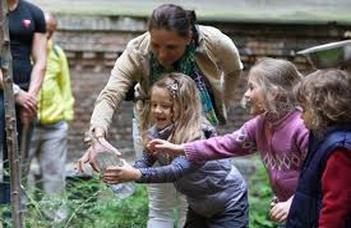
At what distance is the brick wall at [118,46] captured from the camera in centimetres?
1017

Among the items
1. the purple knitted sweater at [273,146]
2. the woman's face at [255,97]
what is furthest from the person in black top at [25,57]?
the woman's face at [255,97]

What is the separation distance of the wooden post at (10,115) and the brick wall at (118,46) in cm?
595

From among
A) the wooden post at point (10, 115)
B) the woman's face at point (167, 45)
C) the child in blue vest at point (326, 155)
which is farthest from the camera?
the woman's face at point (167, 45)

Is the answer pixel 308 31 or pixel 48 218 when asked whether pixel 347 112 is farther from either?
pixel 308 31

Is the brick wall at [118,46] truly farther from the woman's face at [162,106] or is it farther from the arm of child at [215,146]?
the arm of child at [215,146]

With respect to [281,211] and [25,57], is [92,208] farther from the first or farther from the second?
[281,211]

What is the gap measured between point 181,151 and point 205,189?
352 millimetres

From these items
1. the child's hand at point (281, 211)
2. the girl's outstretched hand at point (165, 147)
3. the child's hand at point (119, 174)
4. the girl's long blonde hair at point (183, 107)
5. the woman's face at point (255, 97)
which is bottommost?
the child's hand at point (281, 211)

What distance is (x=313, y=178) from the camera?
14.1 feet

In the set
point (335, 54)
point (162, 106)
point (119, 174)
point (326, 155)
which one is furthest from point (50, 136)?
point (326, 155)

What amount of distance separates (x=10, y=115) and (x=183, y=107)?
125 centimetres

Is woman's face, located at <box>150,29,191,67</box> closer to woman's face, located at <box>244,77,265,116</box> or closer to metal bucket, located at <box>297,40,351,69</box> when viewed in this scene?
woman's face, located at <box>244,77,265,116</box>

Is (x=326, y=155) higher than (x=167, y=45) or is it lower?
lower

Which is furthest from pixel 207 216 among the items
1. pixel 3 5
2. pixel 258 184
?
pixel 258 184
